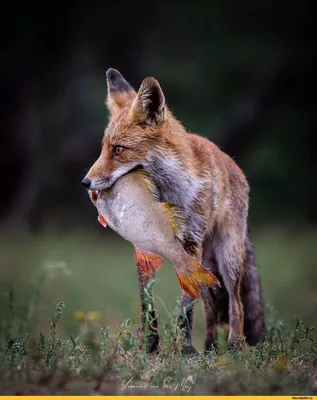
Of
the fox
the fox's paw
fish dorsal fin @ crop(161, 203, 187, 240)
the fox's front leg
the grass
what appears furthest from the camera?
the fox's paw

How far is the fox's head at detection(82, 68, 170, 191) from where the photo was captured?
17.5ft

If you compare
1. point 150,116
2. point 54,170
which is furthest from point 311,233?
point 150,116

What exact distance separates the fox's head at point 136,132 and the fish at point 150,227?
259 millimetres

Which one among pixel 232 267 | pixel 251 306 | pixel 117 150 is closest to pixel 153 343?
pixel 232 267

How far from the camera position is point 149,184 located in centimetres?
525

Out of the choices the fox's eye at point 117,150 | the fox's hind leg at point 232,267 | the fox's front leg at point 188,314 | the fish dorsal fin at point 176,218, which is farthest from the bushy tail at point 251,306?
the fox's eye at point 117,150

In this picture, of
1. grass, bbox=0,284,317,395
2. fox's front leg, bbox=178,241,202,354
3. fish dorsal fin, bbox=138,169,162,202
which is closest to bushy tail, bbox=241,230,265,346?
fox's front leg, bbox=178,241,202,354

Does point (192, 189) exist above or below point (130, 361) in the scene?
above

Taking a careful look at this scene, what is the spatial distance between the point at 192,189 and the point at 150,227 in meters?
0.98

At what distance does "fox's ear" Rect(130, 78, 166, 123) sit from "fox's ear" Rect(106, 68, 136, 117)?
0.33 meters

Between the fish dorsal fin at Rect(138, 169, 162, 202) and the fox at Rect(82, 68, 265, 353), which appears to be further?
the fox at Rect(82, 68, 265, 353)

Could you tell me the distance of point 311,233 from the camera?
12.0 metres

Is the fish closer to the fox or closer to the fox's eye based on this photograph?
the fox

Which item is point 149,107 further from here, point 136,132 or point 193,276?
point 193,276
